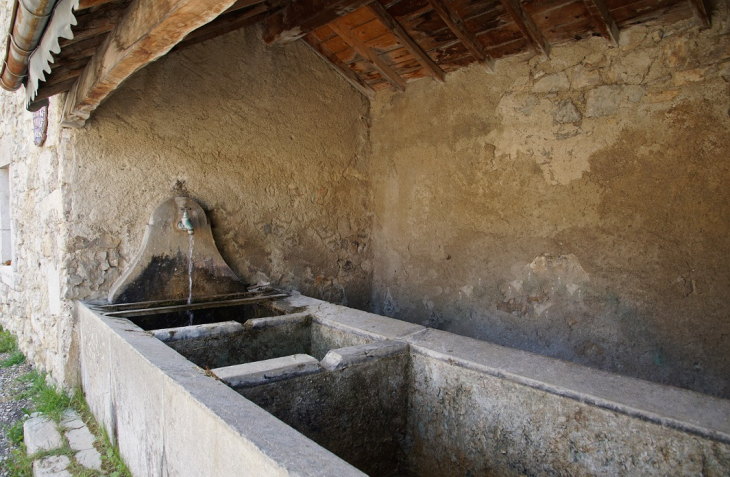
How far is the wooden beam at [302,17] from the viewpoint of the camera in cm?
308

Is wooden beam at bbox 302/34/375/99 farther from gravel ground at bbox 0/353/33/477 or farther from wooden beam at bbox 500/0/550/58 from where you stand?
gravel ground at bbox 0/353/33/477

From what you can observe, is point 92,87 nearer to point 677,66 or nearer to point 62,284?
point 62,284

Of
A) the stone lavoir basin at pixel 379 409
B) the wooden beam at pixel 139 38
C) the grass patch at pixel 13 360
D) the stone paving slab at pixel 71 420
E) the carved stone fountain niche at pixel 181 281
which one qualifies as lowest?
the stone paving slab at pixel 71 420

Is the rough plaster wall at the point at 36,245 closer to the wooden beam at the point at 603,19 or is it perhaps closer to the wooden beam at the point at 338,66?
the wooden beam at the point at 338,66

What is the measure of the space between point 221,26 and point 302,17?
1.93ft

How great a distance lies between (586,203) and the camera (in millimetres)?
3154

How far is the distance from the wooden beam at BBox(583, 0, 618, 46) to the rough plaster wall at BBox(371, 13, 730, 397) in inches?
3.2

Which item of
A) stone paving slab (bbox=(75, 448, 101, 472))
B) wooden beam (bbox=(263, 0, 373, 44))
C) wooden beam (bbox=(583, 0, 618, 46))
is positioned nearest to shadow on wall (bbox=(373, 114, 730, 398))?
wooden beam (bbox=(583, 0, 618, 46))

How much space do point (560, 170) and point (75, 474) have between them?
132 inches

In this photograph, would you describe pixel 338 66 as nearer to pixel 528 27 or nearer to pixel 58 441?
pixel 528 27

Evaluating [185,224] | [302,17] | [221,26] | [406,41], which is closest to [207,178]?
[185,224]

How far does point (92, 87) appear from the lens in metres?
2.41

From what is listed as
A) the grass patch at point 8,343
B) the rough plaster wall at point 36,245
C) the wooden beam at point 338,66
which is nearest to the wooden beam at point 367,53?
the wooden beam at point 338,66

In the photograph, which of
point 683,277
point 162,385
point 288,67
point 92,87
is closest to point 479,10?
point 288,67
